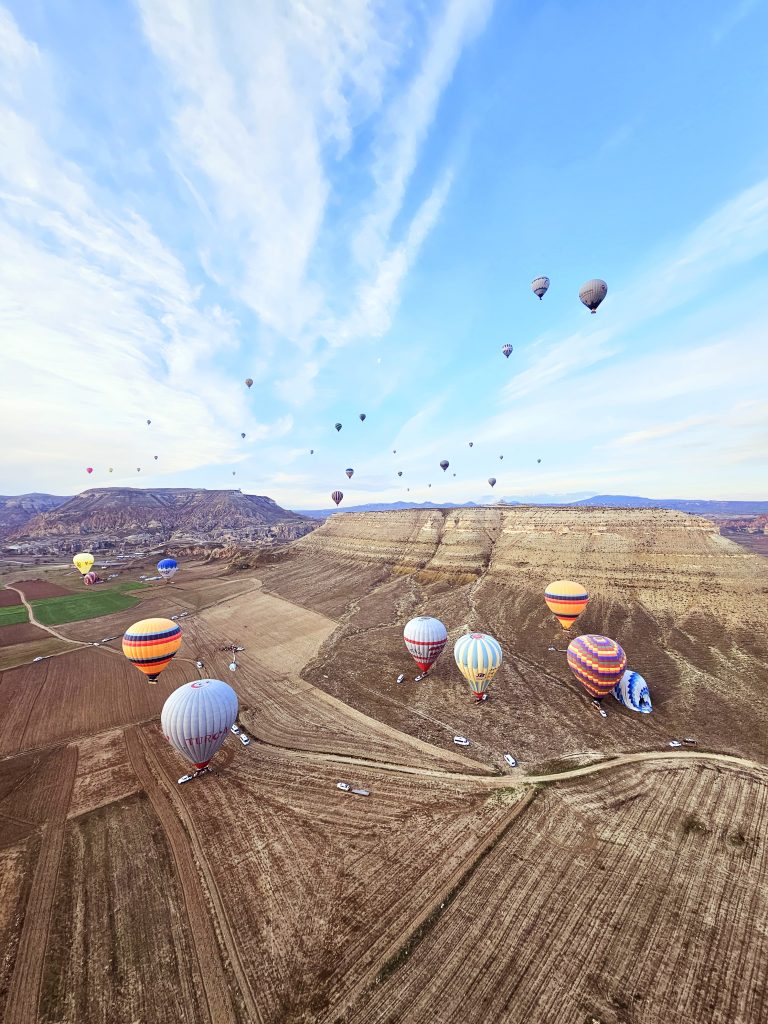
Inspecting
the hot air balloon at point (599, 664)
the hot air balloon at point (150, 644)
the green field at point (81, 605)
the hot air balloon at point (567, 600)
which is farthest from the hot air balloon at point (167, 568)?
the hot air balloon at point (599, 664)

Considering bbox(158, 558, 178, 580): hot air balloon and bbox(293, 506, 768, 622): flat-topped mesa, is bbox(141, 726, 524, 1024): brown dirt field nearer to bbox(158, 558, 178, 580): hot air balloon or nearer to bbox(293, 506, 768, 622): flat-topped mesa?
bbox(293, 506, 768, 622): flat-topped mesa

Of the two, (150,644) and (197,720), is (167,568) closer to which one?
(150,644)

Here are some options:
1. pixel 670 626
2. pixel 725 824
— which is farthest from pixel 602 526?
pixel 725 824

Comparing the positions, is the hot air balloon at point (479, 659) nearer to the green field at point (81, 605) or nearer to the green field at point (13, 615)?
the green field at point (81, 605)

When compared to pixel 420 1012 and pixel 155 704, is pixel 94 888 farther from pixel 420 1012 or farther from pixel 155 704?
pixel 155 704

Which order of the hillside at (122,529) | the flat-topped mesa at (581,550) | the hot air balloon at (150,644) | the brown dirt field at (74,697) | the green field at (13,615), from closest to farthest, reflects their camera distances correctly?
the brown dirt field at (74,697)
the hot air balloon at (150,644)
the flat-topped mesa at (581,550)
the green field at (13,615)
the hillside at (122,529)

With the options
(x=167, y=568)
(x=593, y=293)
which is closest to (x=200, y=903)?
(x=593, y=293)
